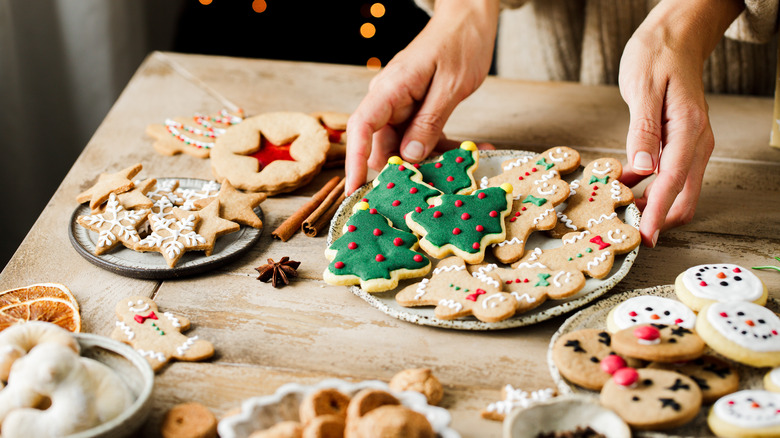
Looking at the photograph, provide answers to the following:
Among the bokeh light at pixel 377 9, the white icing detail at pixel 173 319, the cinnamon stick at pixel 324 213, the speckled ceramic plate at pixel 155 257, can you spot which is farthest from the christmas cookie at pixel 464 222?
the bokeh light at pixel 377 9

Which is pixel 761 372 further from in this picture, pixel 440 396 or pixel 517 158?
pixel 517 158

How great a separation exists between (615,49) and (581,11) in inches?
6.6

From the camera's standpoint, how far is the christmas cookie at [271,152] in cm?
150

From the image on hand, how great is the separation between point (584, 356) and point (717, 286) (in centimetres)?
27

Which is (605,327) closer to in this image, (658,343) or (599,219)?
(658,343)

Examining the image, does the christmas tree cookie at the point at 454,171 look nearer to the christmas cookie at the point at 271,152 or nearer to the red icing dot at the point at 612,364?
the christmas cookie at the point at 271,152

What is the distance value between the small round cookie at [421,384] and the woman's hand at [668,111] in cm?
56

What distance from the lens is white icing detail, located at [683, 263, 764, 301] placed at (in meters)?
1.04

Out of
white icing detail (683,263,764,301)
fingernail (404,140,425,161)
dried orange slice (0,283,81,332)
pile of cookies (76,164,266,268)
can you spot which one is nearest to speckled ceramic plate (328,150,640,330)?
white icing detail (683,263,764,301)

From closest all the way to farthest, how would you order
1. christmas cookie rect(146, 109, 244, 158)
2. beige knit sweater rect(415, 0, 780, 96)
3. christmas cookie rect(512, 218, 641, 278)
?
christmas cookie rect(512, 218, 641, 278)
christmas cookie rect(146, 109, 244, 158)
beige knit sweater rect(415, 0, 780, 96)

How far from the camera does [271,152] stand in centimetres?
163

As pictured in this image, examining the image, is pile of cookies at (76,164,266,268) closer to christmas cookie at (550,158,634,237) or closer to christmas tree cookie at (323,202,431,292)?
christmas tree cookie at (323,202,431,292)

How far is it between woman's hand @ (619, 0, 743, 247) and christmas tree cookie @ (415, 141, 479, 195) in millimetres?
320

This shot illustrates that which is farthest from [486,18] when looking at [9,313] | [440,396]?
[9,313]
